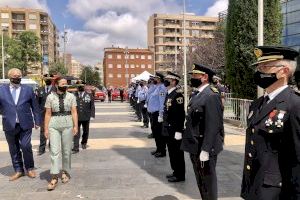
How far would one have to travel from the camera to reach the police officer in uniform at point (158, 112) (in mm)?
8984

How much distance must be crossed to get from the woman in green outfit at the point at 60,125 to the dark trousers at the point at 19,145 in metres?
0.68

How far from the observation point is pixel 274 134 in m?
2.89

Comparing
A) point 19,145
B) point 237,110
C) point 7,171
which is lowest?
point 7,171

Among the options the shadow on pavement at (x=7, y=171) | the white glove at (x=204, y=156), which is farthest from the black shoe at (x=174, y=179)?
the shadow on pavement at (x=7, y=171)

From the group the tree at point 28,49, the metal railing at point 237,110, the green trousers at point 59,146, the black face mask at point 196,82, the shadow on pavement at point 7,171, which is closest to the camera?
the black face mask at point 196,82

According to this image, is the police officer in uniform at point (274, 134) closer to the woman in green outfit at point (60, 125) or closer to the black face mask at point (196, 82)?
the black face mask at point (196, 82)

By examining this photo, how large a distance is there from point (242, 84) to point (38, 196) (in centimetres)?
1038

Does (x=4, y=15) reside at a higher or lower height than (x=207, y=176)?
higher

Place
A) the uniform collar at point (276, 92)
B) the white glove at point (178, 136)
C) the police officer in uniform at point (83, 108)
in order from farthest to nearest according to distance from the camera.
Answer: the police officer in uniform at point (83, 108), the white glove at point (178, 136), the uniform collar at point (276, 92)

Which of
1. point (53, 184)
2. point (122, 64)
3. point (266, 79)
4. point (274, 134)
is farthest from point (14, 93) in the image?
point (122, 64)

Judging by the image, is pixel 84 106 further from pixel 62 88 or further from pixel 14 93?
pixel 62 88

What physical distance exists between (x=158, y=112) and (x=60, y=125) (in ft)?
11.8

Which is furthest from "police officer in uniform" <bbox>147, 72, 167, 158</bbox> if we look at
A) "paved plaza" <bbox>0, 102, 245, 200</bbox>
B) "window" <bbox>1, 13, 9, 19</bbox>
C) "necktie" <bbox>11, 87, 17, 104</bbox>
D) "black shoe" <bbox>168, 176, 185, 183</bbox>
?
"window" <bbox>1, 13, 9, 19</bbox>

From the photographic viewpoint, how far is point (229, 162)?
820 centimetres
